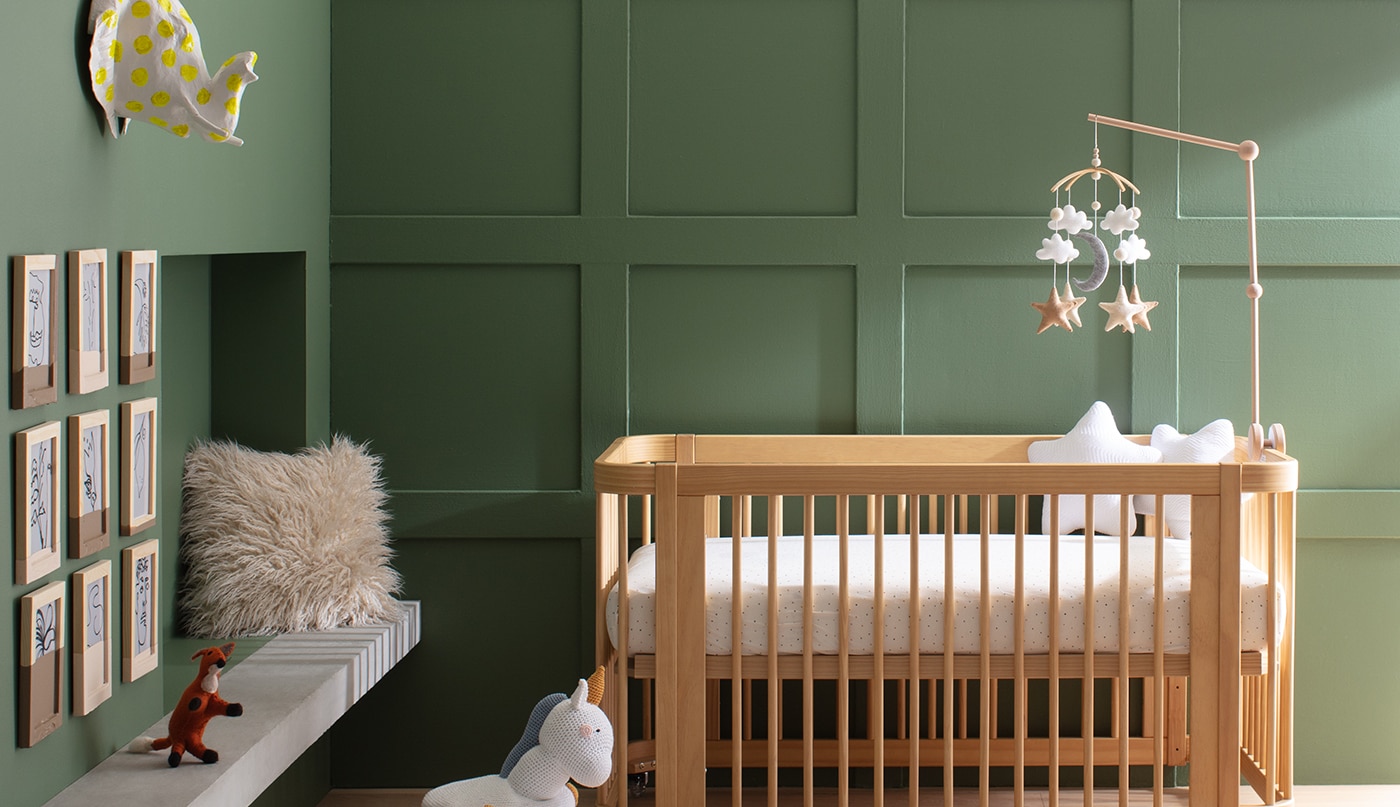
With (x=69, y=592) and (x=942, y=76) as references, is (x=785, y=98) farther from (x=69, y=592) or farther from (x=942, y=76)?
(x=69, y=592)

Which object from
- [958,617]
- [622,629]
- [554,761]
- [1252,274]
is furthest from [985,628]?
[1252,274]

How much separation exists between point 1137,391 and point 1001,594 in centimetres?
83

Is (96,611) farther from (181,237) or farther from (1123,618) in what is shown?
(1123,618)

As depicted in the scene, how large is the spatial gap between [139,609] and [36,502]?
30cm

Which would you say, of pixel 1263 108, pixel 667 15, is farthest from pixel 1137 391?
pixel 667 15

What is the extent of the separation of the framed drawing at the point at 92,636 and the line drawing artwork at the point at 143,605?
7 cm

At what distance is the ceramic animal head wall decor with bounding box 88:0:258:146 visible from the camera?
1.54 metres

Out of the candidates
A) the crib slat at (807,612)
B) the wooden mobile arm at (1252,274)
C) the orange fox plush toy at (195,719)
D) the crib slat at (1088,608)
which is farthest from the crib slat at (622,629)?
the wooden mobile arm at (1252,274)

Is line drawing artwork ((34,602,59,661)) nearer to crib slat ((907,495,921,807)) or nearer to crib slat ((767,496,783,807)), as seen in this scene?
crib slat ((767,496,783,807))

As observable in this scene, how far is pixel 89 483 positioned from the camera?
156cm

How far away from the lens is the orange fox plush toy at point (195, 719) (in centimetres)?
160

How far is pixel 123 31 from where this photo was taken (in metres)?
1.55

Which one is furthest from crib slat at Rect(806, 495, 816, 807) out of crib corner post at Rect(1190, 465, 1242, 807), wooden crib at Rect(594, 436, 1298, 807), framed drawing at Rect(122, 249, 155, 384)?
framed drawing at Rect(122, 249, 155, 384)

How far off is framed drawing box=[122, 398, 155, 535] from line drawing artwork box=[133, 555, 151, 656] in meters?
0.05
